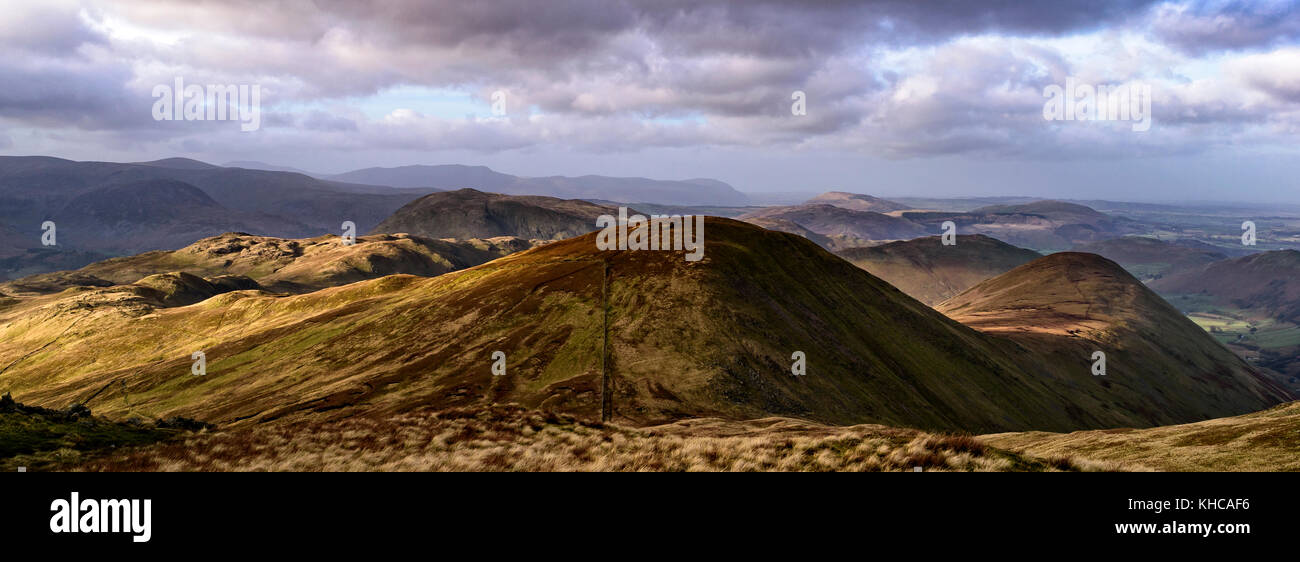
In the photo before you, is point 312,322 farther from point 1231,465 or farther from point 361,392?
point 1231,465

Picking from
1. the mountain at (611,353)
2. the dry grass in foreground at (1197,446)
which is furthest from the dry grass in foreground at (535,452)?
the mountain at (611,353)

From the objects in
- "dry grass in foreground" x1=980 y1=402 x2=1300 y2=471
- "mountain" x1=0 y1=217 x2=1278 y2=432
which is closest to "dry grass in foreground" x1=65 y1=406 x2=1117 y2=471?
"dry grass in foreground" x1=980 y1=402 x2=1300 y2=471

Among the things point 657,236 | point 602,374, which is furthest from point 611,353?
point 657,236

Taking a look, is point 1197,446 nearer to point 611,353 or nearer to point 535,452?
point 535,452

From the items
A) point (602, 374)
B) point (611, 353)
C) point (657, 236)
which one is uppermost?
point (657, 236)

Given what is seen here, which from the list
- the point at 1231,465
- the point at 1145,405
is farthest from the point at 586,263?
the point at 1145,405
